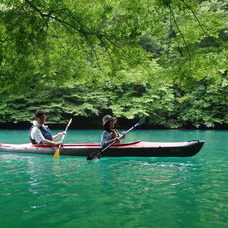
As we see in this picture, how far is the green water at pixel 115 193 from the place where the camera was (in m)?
4.15

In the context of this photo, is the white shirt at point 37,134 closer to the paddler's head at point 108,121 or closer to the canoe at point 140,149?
the canoe at point 140,149

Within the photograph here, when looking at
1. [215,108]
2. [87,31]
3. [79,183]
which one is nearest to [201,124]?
[215,108]

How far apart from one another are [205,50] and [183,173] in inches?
136

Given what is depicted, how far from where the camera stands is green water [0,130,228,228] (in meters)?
4.15

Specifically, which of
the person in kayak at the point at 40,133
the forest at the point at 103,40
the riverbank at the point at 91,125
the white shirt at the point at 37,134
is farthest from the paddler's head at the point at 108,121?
the riverbank at the point at 91,125

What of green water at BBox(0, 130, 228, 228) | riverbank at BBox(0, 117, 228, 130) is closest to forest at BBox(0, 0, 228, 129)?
green water at BBox(0, 130, 228, 228)

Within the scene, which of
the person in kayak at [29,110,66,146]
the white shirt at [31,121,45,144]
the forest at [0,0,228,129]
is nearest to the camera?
the forest at [0,0,228,129]

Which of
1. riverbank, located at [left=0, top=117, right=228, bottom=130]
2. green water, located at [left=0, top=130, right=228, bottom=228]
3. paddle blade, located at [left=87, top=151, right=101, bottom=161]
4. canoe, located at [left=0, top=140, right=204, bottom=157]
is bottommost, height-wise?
green water, located at [left=0, top=130, right=228, bottom=228]

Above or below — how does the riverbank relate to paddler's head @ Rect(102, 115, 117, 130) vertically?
above

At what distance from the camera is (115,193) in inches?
213

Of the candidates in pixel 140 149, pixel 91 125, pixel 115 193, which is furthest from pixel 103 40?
pixel 91 125

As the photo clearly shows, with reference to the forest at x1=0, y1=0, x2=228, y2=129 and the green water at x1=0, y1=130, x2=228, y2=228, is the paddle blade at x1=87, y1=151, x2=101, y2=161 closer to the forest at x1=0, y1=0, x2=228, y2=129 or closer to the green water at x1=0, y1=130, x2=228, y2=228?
the green water at x1=0, y1=130, x2=228, y2=228

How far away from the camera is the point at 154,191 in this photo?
5.48 metres

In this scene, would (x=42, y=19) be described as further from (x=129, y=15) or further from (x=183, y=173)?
(x=183, y=173)
